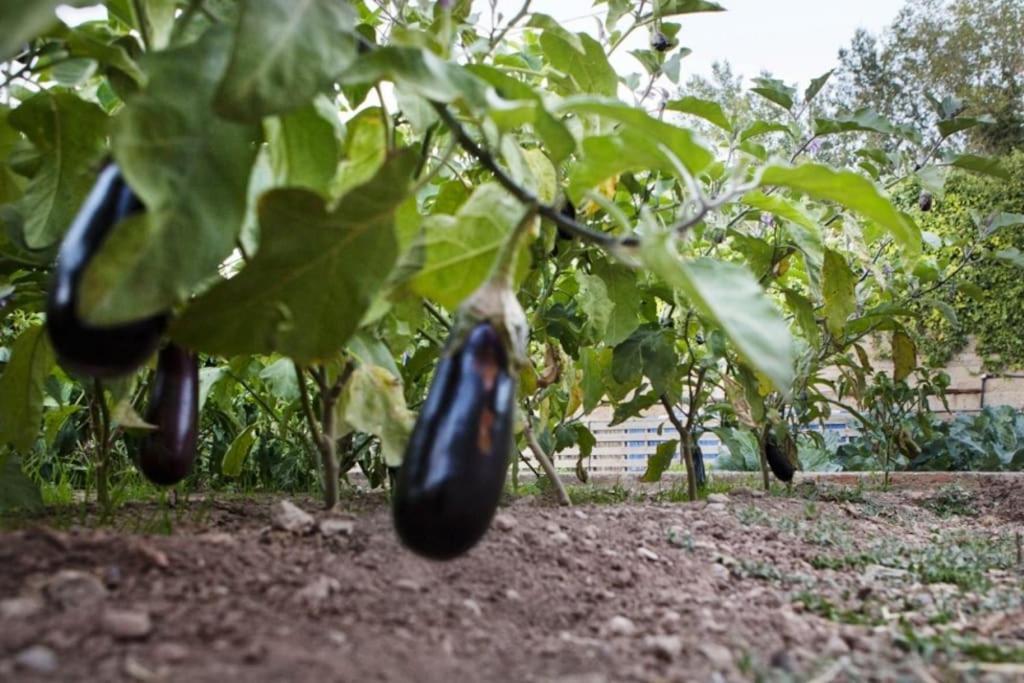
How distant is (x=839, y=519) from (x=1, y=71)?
1921 mm

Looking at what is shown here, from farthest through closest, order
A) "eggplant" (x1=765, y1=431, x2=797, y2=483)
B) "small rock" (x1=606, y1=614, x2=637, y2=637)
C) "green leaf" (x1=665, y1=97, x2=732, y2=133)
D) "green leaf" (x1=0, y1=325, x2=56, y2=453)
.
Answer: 1. "eggplant" (x1=765, y1=431, x2=797, y2=483)
2. "green leaf" (x1=0, y1=325, x2=56, y2=453)
3. "green leaf" (x1=665, y1=97, x2=732, y2=133)
4. "small rock" (x1=606, y1=614, x2=637, y2=637)

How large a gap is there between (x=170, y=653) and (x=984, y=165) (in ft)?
5.37

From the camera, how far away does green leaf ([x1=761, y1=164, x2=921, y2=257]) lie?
820 mm

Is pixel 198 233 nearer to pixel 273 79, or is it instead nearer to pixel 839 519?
pixel 273 79

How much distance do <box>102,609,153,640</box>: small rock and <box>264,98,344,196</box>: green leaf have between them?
390 mm

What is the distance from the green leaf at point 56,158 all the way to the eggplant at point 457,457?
20.4 inches

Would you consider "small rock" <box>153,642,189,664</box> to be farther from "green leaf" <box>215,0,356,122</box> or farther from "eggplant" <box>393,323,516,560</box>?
"green leaf" <box>215,0,356,122</box>

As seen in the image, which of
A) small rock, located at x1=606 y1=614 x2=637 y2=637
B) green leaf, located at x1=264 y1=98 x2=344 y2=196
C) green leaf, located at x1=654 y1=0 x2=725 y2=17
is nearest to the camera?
green leaf, located at x1=264 y1=98 x2=344 y2=196

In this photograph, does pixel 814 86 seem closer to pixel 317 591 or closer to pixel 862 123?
pixel 862 123

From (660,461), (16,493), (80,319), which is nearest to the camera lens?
(80,319)

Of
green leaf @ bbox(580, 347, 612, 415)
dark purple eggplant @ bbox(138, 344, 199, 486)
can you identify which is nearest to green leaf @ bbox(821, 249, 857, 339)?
green leaf @ bbox(580, 347, 612, 415)

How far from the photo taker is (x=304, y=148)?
82 cm

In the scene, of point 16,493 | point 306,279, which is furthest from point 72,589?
point 16,493

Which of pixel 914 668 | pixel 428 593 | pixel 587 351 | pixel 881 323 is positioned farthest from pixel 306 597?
pixel 881 323
